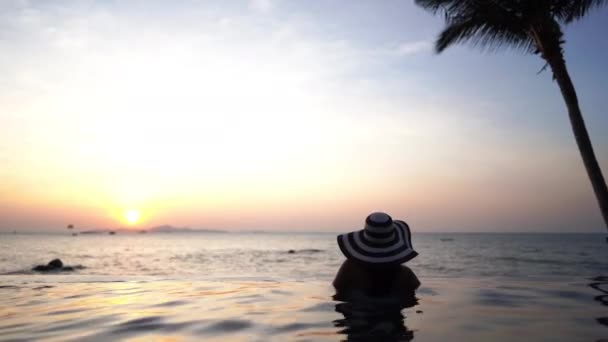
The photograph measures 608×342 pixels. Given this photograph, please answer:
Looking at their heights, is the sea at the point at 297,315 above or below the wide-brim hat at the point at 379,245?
below

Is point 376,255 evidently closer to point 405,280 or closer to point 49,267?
point 405,280

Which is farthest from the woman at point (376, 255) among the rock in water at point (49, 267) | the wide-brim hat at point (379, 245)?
the rock in water at point (49, 267)

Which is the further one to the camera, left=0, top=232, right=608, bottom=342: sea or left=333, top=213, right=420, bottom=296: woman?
left=333, top=213, right=420, bottom=296: woman

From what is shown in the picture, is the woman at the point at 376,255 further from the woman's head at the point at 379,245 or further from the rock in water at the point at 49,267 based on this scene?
the rock in water at the point at 49,267

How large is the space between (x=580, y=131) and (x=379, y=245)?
9.33 metres

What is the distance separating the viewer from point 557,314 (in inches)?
172

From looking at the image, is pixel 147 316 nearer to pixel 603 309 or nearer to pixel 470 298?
pixel 470 298

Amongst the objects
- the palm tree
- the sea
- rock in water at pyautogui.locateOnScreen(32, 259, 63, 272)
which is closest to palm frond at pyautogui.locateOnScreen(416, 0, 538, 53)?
the palm tree

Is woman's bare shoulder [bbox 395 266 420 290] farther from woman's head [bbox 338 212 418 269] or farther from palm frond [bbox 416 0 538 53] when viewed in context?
palm frond [bbox 416 0 538 53]

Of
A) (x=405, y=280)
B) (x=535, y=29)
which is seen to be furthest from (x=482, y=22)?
(x=405, y=280)

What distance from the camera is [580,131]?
409 inches

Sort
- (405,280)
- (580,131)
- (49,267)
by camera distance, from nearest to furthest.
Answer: (405,280)
(580,131)
(49,267)

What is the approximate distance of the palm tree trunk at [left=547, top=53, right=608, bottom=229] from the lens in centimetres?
1005

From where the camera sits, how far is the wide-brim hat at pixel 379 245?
4.08 meters
